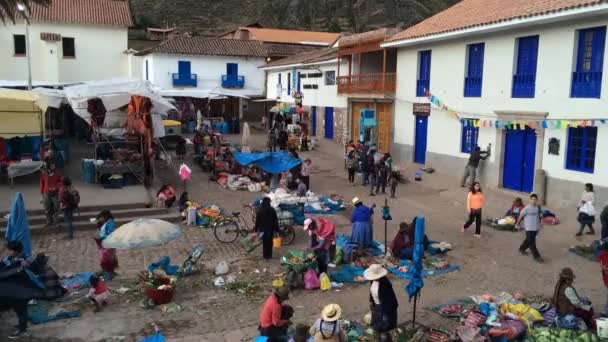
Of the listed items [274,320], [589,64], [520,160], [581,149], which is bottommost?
[274,320]

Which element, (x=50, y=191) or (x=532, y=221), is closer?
(x=532, y=221)

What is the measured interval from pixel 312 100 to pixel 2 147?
20754 mm

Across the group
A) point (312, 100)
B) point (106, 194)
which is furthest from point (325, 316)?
point (312, 100)

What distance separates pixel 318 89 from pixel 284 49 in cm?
1438

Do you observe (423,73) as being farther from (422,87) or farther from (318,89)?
(318,89)

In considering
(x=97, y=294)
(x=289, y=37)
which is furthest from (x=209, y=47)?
(x=97, y=294)

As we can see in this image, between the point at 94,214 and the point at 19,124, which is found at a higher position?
the point at 19,124

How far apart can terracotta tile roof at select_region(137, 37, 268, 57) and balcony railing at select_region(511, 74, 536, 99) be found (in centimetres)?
2981

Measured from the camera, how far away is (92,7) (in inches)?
1672

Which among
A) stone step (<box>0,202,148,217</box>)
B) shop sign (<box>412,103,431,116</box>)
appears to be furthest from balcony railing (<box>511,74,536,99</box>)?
stone step (<box>0,202,148,217</box>)

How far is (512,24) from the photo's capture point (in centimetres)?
1702

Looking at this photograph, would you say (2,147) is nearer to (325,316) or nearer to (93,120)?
(93,120)

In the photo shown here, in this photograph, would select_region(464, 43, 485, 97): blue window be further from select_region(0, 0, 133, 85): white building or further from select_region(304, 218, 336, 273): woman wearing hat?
select_region(0, 0, 133, 85): white building

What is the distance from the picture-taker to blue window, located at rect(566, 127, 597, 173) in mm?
15328
